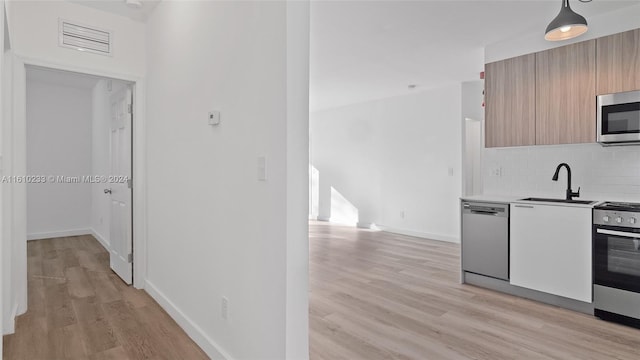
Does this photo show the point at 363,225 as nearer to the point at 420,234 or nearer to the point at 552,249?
the point at 420,234

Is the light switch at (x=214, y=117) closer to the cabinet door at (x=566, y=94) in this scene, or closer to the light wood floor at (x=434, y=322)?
the light wood floor at (x=434, y=322)

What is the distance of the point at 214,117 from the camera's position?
90.4 inches

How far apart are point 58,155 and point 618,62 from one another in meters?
7.98

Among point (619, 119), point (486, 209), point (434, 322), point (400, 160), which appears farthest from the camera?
A: point (400, 160)

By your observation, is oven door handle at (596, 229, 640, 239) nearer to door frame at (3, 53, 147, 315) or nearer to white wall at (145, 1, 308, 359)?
white wall at (145, 1, 308, 359)

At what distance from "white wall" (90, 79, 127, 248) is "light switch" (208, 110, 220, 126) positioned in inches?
143

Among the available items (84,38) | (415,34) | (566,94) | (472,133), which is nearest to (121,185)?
(84,38)

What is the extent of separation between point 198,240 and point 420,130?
15.9ft

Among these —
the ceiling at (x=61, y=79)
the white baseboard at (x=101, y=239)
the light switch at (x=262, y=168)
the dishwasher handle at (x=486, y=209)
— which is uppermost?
the ceiling at (x=61, y=79)

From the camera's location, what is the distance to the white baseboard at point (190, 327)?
7.45 feet

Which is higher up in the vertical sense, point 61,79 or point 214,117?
point 61,79

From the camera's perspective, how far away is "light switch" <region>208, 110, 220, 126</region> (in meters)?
2.27

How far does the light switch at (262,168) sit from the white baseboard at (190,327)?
1147 mm

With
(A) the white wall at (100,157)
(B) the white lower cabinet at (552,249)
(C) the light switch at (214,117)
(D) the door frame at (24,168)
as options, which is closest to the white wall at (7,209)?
(D) the door frame at (24,168)
